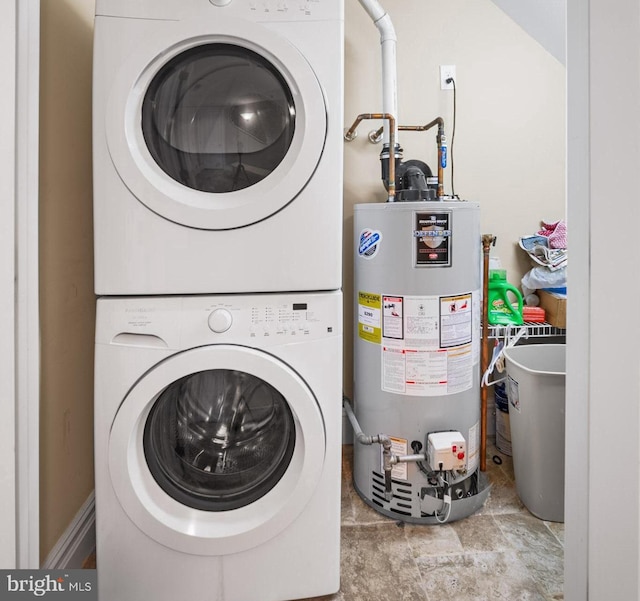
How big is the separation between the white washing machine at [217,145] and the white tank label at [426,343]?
1.28ft

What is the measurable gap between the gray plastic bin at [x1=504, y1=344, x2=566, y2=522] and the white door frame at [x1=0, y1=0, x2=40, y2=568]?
1.37m

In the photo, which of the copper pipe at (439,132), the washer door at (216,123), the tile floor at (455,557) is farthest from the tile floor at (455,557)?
the copper pipe at (439,132)

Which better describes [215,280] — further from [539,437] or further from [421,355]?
[539,437]

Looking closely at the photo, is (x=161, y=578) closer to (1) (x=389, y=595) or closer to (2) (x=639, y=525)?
(1) (x=389, y=595)

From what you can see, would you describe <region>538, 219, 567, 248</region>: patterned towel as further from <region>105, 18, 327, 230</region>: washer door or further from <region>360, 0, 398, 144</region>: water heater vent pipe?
<region>105, 18, 327, 230</region>: washer door

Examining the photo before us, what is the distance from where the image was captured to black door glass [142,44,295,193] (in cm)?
107

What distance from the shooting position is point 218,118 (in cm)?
109

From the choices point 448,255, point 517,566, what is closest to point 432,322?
point 448,255

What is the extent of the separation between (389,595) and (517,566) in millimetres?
386

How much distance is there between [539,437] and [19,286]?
147 cm

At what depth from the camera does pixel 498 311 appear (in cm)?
191

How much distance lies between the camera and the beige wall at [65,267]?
1.09m

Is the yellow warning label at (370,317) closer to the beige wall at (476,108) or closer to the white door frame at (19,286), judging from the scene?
the beige wall at (476,108)

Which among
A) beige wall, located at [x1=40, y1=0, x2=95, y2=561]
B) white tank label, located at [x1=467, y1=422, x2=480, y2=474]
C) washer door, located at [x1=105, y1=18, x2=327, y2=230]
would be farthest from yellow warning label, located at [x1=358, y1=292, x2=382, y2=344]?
beige wall, located at [x1=40, y1=0, x2=95, y2=561]
